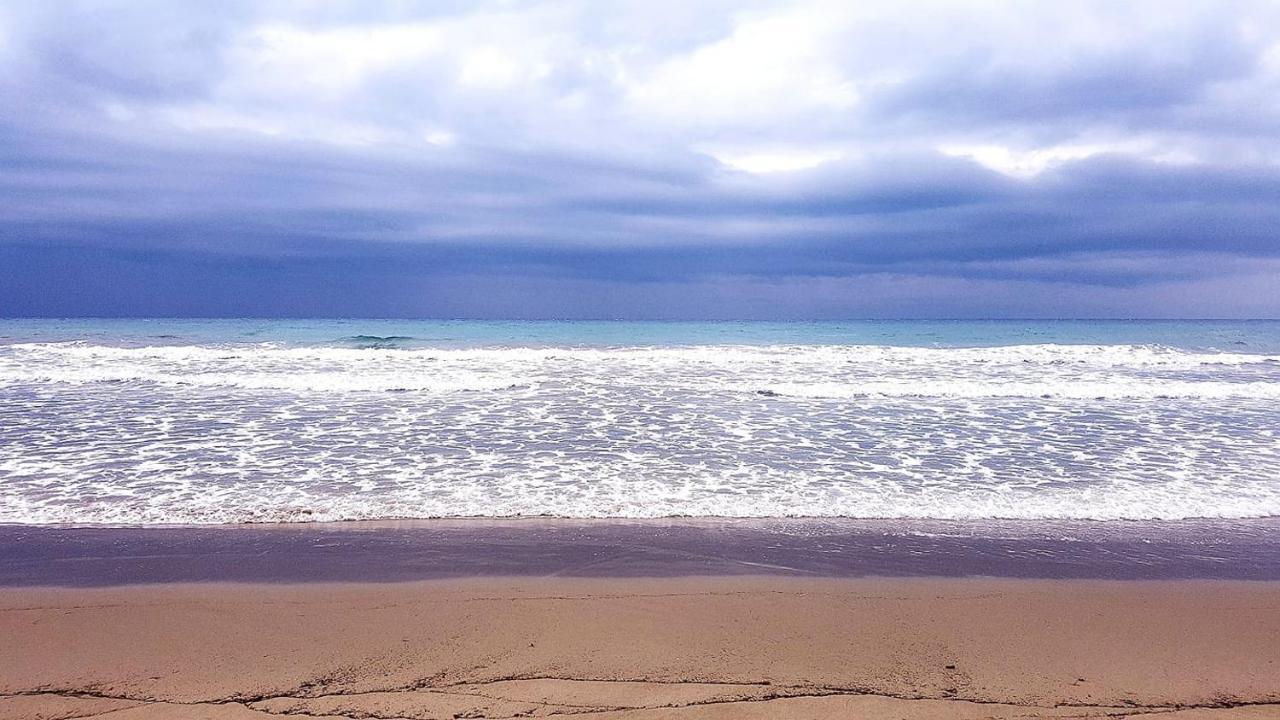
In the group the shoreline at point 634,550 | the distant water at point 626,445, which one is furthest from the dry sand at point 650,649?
the distant water at point 626,445

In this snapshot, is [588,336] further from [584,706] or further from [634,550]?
[584,706]

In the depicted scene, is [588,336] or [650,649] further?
[588,336]

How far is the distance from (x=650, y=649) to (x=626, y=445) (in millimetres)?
5799

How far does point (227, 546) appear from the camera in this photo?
5770 millimetres

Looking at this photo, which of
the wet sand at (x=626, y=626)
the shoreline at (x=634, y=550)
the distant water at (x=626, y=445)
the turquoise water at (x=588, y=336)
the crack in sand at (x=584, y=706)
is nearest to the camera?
the crack in sand at (x=584, y=706)

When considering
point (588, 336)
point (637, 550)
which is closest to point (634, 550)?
point (637, 550)

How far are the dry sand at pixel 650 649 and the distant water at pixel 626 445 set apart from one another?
6.09ft

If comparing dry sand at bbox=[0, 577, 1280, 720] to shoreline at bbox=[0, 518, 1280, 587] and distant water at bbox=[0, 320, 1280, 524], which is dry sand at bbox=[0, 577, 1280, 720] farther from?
distant water at bbox=[0, 320, 1280, 524]

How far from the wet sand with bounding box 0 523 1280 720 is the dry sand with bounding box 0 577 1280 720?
0.02m

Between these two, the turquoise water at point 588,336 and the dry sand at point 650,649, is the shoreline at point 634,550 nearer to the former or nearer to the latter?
the dry sand at point 650,649

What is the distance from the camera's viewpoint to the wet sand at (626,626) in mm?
3496

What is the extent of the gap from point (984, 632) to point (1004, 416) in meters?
9.65

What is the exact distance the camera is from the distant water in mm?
7004

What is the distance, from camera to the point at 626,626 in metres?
4.32
